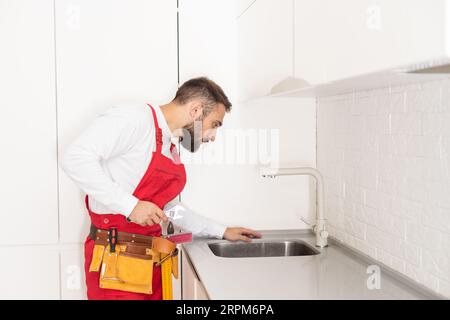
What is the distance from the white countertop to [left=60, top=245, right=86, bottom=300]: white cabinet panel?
0.57 metres

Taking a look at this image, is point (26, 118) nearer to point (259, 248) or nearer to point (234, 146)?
point (234, 146)

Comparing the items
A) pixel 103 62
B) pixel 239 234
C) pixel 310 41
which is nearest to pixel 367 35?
pixel 310 41

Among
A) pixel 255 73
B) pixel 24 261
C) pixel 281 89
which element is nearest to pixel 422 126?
pixel 281 89

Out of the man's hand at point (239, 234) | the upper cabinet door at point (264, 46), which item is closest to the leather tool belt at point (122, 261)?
the man's hand at point (239, 234)

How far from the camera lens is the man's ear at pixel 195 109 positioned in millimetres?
2062

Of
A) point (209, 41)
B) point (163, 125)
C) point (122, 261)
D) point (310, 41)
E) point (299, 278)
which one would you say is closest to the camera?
point (310, 41)

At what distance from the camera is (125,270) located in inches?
77.6

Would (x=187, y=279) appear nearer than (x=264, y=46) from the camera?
No

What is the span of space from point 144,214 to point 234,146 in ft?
2.57

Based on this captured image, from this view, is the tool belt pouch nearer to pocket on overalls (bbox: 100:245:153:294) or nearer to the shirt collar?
pocket on overalls (bbox: 100:245:153:294)

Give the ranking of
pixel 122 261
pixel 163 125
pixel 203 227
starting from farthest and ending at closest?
pixel 203 227, pixel 163 125, pixel 122 261

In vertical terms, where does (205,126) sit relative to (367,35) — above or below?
below

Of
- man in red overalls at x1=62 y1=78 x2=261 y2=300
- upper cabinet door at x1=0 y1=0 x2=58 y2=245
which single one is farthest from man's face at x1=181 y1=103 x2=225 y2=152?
upper cabinet door at x1=0 y1=0 x2=58 y2=245

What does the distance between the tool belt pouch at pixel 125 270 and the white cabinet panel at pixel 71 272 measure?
1.63ft
